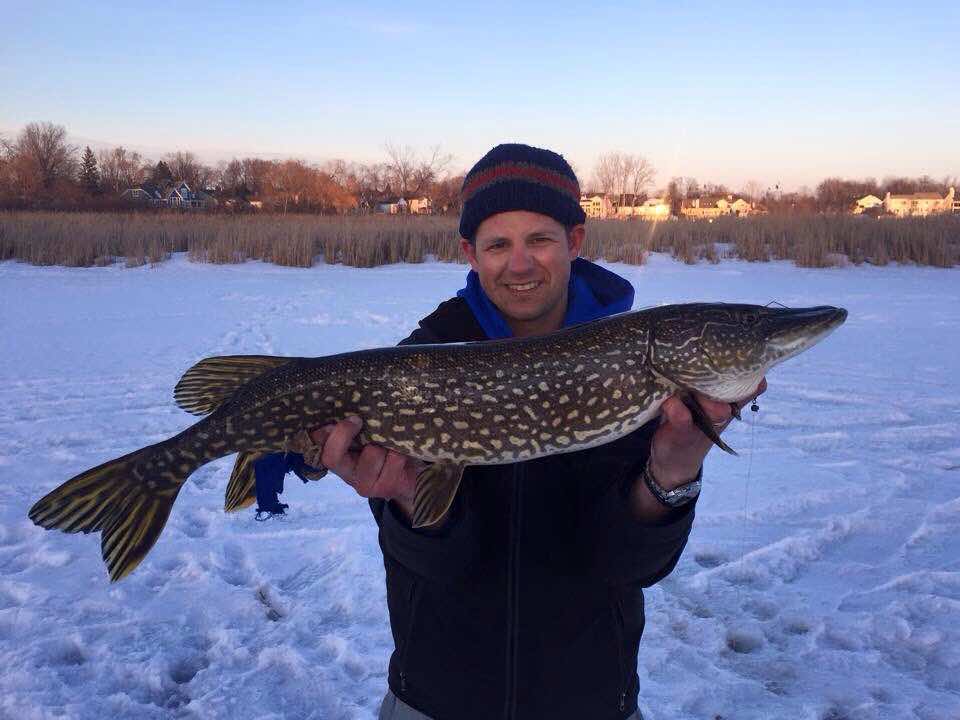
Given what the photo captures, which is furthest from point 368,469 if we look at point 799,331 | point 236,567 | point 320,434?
point 236,567

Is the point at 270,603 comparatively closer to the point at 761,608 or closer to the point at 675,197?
the point at 761,608

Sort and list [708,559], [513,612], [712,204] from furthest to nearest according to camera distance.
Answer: [712,204], [708,559], [513,612]

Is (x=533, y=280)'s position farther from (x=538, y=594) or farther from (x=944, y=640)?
(x=944, y=640)

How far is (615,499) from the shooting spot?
166cm

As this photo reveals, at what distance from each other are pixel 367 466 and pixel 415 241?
13.3 m

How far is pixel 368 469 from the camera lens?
181cm

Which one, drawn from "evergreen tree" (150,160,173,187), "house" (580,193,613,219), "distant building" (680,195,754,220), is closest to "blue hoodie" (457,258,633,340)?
"house" (580,193,613,219)

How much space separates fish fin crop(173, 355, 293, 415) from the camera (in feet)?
6.55

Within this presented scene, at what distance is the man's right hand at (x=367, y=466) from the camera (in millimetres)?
1788

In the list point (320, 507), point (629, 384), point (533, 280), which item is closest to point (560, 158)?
point (533, 280)

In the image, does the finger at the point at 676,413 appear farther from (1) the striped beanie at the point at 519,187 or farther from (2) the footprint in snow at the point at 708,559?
(2) the footprint in snow at the point at 708,559

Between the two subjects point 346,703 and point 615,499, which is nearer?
point 615,499

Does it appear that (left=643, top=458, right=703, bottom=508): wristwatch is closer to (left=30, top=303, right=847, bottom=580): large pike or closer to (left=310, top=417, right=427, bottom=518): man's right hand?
(left=30, top=303, right=847, bottom=580): large pike

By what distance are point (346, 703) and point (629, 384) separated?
4.89ft
